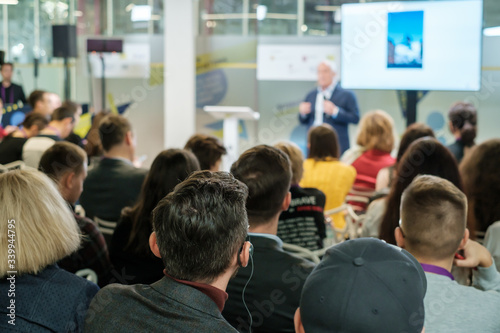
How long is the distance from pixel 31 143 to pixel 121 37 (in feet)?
18.5

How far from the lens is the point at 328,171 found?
412cm

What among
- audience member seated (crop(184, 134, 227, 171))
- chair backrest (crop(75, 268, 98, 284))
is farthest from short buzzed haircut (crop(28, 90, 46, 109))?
chair backrest (crop(75, 268, 98, 284))

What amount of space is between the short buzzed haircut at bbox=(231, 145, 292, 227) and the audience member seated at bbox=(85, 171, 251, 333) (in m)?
0.79

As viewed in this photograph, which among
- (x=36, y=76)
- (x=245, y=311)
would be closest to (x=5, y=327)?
(x=245, y=311)

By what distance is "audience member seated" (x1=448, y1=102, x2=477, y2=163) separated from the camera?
15.9 ft

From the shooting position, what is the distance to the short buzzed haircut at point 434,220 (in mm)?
1935

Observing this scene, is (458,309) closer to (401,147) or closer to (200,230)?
(200,230)

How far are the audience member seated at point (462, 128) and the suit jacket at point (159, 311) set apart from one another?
12.9ft

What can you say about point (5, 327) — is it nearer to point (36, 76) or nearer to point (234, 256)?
point (234, 256)

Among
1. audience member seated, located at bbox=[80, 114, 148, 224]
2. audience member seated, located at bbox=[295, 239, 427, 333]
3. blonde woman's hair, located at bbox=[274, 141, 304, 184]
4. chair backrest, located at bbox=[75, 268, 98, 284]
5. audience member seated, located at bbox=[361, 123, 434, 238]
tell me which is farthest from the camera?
audience member seated, located at bbox=[80, 114, 148, 224]

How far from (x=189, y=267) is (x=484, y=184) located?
2087 mm

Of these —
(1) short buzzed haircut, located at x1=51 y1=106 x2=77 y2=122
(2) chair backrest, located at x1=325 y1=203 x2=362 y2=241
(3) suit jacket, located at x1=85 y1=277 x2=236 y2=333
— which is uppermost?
(1) short buzzed haircut, located at x1=51 y1=106 x2=77 y2=122

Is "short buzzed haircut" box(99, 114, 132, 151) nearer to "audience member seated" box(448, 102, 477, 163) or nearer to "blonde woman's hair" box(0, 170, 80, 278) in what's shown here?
"blonde woman's hair" box(0, 170, 80, 278)

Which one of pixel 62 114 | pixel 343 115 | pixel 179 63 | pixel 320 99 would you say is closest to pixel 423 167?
pixel 62 114
